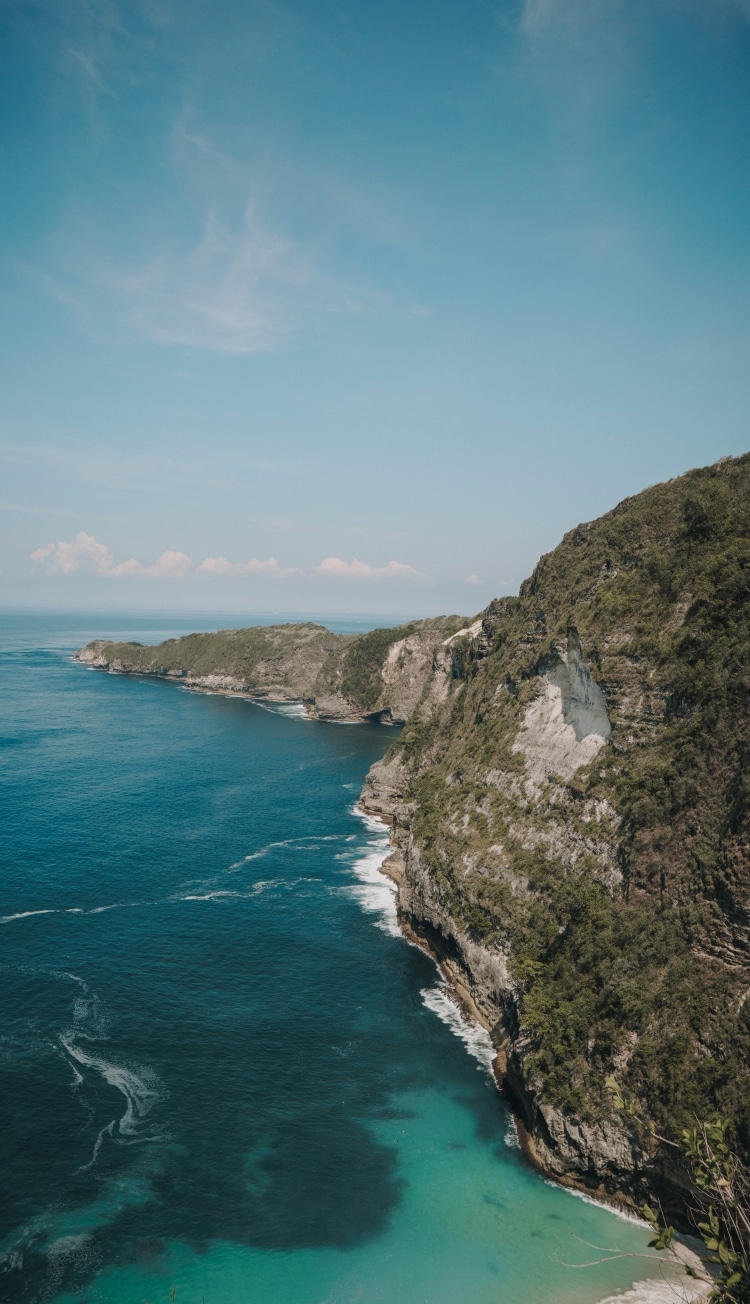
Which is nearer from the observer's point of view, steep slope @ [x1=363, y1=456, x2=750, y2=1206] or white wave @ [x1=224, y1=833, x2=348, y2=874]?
steep slope @ [x1=363, y1=456, x2=750, y2=1206]

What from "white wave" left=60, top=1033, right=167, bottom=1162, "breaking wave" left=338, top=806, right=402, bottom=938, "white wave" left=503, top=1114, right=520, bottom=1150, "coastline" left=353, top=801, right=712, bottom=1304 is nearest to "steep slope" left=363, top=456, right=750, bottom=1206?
"coastline" left=353, top=801, right=712, bottom=1304

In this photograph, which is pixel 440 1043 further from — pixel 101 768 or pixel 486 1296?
pixel 101 768

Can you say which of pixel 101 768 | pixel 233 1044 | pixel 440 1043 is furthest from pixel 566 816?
pixel 101 768

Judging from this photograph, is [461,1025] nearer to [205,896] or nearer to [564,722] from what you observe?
[564,722]

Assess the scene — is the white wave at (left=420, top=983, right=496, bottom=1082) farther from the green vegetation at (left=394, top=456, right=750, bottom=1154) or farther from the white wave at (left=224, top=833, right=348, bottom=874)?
the white wave at (left=224, top=833, right=348, bottom=874)

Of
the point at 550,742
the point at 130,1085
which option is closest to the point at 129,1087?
the point at 130,1085

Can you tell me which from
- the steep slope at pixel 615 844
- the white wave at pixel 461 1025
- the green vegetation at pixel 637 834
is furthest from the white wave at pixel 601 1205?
the white wave at pixel 461 1025

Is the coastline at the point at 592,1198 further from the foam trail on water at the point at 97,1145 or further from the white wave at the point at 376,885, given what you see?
the foam trail on water at the point at 97,1145
